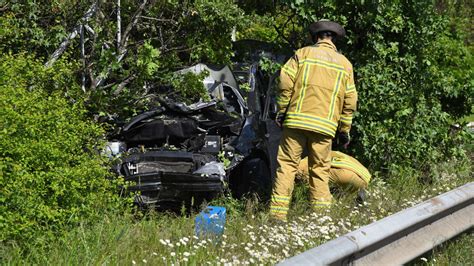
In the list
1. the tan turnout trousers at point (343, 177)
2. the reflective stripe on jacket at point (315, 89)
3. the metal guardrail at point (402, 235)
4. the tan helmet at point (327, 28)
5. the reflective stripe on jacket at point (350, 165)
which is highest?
the tan helmet at point (327, 28)

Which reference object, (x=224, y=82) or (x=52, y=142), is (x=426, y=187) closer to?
(x=224, y=82)

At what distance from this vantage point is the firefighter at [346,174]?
6.45 metres

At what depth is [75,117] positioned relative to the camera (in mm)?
5363

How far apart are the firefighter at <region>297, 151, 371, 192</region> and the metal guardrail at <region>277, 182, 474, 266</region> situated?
129 cm

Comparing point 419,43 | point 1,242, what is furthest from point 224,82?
point 1,242

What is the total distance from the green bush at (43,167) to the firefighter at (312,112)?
1.42 metres

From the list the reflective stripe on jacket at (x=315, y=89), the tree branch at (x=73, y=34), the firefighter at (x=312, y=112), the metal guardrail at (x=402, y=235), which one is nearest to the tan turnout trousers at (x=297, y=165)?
the firefighter at (x=312, y=112)

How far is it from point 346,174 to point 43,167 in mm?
2895

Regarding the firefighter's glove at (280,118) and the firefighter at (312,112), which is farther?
the firefighter's glove at (280,118)

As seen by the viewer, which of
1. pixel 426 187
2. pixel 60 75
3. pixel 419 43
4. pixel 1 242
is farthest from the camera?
pixel 419 43

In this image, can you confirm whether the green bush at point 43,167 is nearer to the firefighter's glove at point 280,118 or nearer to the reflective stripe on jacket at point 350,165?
the firefighter's glove at point 280,118

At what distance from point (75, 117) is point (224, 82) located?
2845mm

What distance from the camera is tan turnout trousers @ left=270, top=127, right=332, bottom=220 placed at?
5773mm

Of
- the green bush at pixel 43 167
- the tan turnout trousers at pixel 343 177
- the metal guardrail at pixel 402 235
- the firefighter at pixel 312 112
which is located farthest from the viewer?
the tan turnout trousers at pixel 343 177
